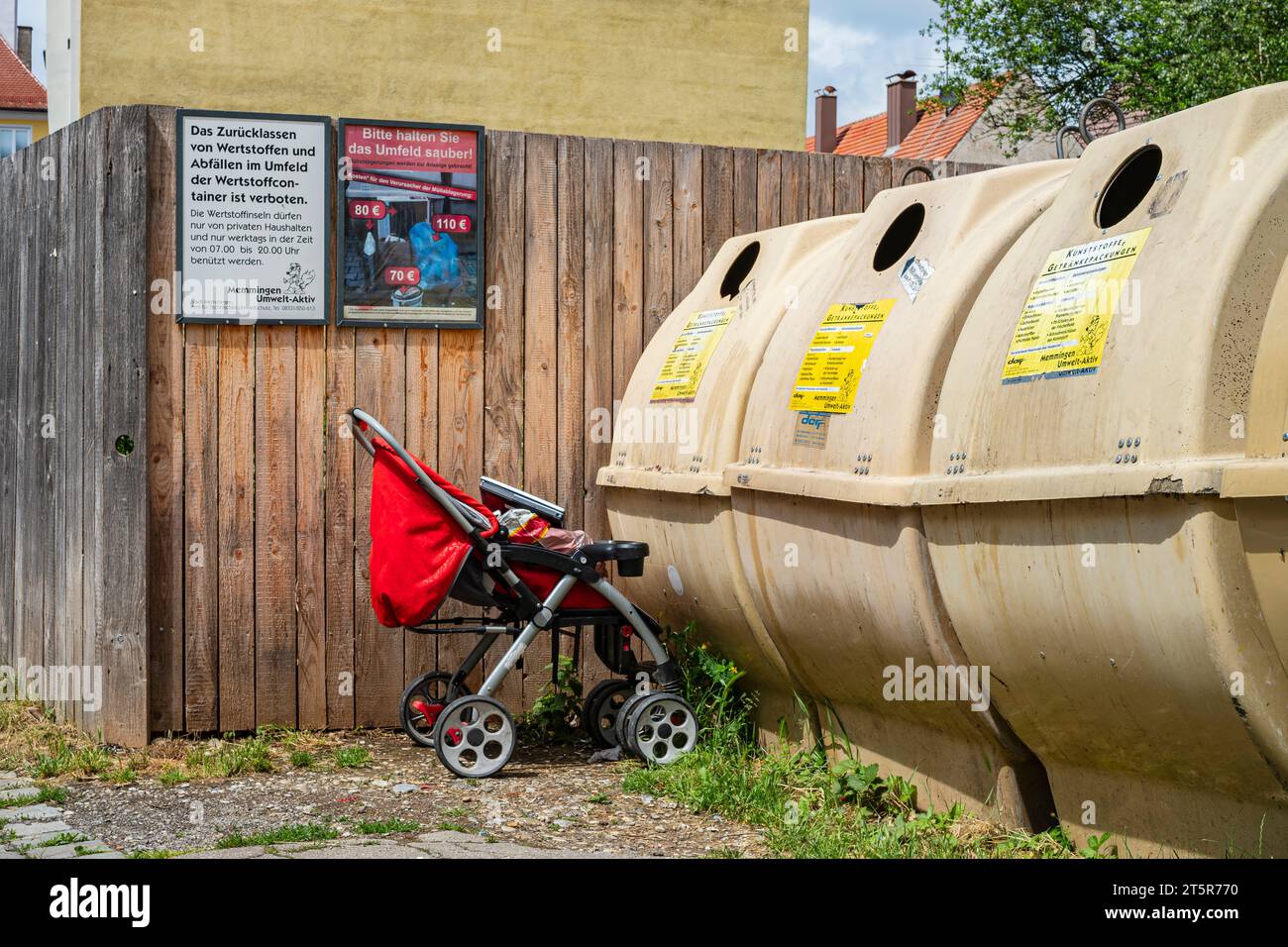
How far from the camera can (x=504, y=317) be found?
22.4ft

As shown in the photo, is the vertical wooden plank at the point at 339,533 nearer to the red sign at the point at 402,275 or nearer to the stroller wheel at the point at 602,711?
the red sign at the point at 402,275

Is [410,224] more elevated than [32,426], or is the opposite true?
[410,224]

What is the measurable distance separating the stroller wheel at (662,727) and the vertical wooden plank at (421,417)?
1.26 m

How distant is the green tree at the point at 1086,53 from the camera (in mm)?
24250

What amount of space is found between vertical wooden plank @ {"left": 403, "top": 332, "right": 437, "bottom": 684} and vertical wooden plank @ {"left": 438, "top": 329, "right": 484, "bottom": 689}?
30mm

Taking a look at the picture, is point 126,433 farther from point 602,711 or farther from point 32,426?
point 602,711

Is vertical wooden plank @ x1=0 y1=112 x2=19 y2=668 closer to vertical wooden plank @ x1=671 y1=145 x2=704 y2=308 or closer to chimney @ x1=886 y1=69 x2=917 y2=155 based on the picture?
vertical wooden plank @ x1=671 y1=145 x2=704 y2=308

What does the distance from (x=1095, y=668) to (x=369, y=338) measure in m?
3.87

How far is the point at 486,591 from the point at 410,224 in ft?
6.10

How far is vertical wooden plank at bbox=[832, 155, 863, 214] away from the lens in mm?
7348

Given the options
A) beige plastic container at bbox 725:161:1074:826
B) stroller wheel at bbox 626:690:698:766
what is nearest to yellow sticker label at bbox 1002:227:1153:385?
beige plastic container at bbox 725:161:1074:826

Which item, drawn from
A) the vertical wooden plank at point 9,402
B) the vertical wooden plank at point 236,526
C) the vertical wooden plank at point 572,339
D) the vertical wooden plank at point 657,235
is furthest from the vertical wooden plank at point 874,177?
the vertical wooden plank at point 9,402

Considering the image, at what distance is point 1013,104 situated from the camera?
3219 cm

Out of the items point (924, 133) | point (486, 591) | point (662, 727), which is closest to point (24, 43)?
point (924, 133)
